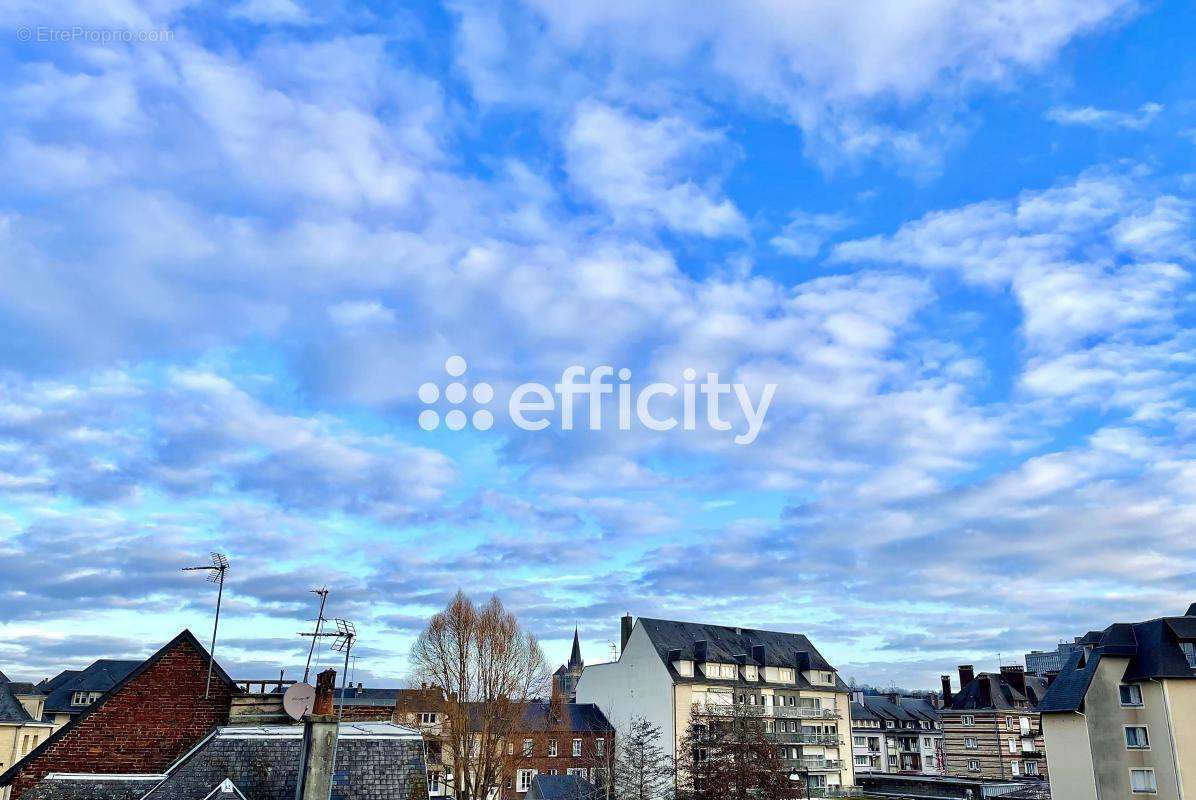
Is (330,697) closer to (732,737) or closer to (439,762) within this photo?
(732,737)

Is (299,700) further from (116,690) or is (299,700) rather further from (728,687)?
(728,687)

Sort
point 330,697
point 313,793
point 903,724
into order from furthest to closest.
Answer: point 903,724 < point 330,697 < point 313,793

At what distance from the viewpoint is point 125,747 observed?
2939 cm

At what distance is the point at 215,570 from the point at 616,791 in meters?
38.1

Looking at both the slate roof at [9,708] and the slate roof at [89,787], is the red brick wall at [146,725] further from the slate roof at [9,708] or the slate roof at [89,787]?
the slate roof at [9,708]

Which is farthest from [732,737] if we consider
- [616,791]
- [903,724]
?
[903,724]

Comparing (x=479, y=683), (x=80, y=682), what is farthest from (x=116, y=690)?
(x=80, y=682)

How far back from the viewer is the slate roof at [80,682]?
85.0 metres

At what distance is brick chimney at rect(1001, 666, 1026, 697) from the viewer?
92.2m

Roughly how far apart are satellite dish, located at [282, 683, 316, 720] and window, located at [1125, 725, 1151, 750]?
144 feet

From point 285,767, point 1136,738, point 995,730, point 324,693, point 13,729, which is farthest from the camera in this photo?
point 995,730

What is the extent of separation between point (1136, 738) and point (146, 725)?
48.3 meters

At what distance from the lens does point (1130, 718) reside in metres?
46.3

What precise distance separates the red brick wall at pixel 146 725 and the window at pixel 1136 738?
45.6 m
